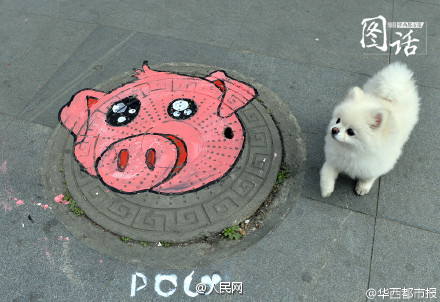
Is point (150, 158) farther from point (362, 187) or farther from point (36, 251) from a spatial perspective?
point (362, 187)

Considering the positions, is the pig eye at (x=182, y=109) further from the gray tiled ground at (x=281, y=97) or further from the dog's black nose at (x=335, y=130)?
the dog's black nose at (x=335, y=130)

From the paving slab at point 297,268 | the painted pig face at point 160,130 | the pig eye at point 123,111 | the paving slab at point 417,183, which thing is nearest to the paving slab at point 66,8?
the painted pig face at point 160,130

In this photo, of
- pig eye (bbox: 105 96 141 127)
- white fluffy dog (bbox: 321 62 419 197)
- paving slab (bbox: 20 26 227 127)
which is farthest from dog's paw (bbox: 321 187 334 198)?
paving slab (bbox: 20 26 227 127)

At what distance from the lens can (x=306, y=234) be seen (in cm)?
290

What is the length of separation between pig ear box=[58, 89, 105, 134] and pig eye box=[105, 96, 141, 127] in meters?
0.28

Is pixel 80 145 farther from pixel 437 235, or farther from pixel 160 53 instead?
pixel 437 235

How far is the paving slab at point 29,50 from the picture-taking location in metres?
4.17

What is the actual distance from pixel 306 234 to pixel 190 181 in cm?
120

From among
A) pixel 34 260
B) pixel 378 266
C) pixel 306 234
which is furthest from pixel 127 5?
pixel 378 266

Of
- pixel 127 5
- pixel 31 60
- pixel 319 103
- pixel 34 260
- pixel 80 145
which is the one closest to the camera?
pixel 34 260

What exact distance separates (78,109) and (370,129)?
10.5 ft

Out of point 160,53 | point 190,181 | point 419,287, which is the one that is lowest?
point 419,287

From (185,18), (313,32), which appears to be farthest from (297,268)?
(185,18)
